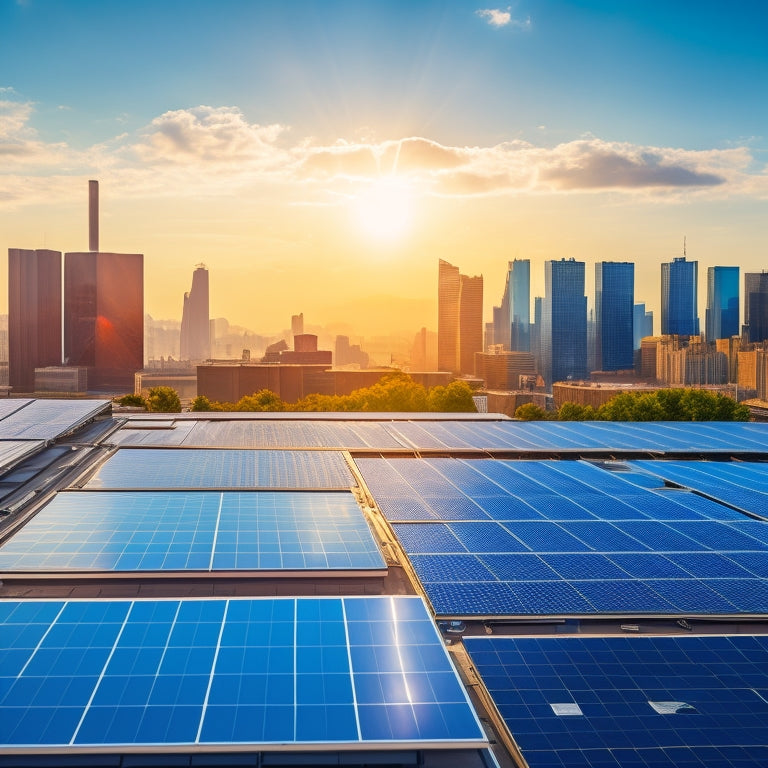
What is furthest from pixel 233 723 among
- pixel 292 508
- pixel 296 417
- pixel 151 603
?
pixel 296 417

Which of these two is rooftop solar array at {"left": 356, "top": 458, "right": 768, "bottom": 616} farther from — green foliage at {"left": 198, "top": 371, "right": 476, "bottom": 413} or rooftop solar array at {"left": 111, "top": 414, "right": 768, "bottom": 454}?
green foliage at {"left": 198, "top": 371, "right": 476, "bottom": 413}

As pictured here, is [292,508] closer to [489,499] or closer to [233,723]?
[489,499]

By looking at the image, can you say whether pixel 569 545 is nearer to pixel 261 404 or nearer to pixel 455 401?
pixel 455 401

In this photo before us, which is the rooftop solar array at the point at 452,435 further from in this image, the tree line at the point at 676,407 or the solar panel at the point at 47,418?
the tree line at the point at 676,407

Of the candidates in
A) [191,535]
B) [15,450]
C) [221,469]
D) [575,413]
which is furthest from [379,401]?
[191,535]

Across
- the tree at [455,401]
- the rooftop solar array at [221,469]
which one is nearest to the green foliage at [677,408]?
the tree at [455,401]

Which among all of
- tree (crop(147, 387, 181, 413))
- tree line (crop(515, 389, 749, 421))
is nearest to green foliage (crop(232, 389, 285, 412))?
tree (crop(147, 387, 181, 413))
